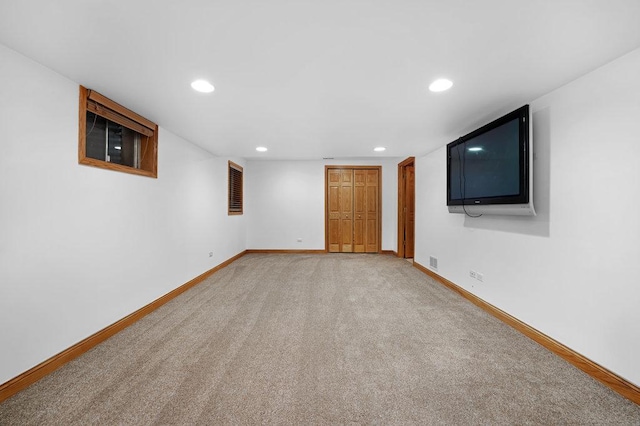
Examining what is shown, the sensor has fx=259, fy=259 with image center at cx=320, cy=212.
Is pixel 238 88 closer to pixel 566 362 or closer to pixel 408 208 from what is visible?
pixel 566 362

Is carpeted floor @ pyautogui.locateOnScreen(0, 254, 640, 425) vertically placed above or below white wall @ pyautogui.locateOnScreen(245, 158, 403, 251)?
below

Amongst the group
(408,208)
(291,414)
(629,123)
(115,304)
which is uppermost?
(629,123)

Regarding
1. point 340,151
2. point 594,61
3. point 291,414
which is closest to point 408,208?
point 340,151

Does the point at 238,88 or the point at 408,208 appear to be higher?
the point at 238,88

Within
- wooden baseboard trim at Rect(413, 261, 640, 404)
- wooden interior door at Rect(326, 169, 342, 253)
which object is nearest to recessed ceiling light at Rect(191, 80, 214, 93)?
wooden baseboard trim at Rect(413, 261, 640, 404)

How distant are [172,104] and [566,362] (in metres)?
4.04

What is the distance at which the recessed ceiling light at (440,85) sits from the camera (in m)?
2.03

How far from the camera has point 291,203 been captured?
668 cm

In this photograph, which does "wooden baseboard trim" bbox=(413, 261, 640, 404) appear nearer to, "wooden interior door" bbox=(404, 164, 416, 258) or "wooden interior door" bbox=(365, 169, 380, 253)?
"wooden interior door" bbox=(404, 164, 416, 258)

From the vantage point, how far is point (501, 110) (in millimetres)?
2670

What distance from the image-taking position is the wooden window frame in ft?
18.2

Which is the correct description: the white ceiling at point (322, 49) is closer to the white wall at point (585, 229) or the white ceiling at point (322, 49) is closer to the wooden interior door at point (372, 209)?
the white wall at point (585, 229)

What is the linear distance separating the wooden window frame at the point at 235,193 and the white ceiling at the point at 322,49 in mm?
2881

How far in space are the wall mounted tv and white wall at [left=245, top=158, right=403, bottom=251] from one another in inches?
124
